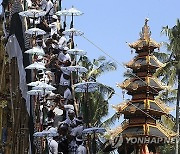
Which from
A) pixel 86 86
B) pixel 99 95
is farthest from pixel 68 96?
pixel 99 95

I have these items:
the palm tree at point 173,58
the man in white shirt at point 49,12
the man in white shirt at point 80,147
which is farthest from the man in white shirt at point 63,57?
the palm tree at point 173,58

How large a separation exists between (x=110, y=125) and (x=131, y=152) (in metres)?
7.25

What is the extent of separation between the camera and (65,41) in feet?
43.9

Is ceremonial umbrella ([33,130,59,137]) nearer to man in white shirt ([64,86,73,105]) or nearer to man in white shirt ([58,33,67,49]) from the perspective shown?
man in white shirt ([64,86,73,105])

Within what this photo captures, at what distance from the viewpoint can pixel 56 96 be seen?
36.1 feet

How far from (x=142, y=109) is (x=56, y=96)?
24.8ft

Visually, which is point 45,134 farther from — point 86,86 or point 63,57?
point 63,57

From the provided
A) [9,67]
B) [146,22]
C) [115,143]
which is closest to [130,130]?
[115,143]

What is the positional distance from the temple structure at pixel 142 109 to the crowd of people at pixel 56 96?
14.1 feet

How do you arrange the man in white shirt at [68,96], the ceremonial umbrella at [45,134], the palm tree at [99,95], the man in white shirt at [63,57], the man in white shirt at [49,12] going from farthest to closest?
the palm tree at [99,95] → the man in white shirt at [49,12] → the man in white shirt at [63,57] → the man in white shirt at [68,96] → the ceremonial umbrella at [45,134]

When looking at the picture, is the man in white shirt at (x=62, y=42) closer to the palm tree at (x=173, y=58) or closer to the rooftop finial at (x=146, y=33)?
the rooftop finial at (x=146, y=33)

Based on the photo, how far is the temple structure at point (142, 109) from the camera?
58.6 feet

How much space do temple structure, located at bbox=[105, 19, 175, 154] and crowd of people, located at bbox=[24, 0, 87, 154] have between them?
4.31 meters

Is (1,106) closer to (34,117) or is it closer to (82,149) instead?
(34,117)
